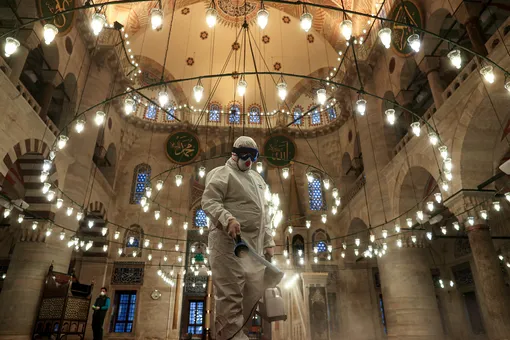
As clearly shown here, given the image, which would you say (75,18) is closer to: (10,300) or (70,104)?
(70,104)

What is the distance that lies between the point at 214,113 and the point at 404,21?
10.4 m

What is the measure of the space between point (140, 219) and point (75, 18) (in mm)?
7995

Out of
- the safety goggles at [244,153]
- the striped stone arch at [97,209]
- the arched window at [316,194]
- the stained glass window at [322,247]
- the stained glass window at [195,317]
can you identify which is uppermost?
the arched window at [316,194]

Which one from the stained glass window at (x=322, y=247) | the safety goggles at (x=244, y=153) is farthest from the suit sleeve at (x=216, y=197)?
the stained glass window at (x=322, y=247)

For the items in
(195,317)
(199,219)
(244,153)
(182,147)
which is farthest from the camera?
(182,147)

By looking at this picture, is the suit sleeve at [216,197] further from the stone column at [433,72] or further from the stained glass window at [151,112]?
the stained glass window at [151,112]

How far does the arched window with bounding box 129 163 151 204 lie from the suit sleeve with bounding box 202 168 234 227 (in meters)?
13.8

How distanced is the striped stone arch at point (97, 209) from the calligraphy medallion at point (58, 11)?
577 cm

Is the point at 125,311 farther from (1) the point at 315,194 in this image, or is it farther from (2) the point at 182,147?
(1) the point at 315,194

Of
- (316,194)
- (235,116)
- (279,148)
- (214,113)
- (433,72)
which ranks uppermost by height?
(214,113)

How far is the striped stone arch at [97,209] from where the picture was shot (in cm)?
1201

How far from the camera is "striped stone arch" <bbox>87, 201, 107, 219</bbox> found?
12009 mm

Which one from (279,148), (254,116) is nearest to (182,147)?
(254,116)

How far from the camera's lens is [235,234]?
1686 millimetres
